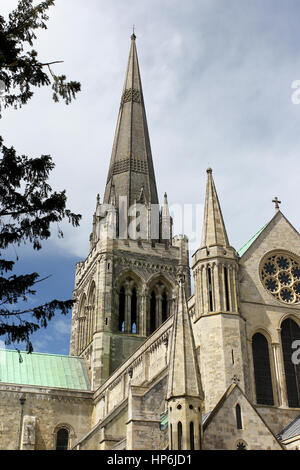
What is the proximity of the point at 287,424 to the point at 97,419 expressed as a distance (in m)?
17.0

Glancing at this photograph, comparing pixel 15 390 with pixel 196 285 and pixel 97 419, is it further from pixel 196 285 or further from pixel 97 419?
pixel 196 285

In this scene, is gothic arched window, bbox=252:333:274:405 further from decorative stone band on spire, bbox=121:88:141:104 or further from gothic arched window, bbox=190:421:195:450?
decorative stone band on spire, bbox=121:88:141:104

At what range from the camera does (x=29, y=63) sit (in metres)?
13.9

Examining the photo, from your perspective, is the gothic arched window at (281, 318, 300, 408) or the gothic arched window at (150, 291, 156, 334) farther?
the gothic arched window at (150, 291, 156, 334)

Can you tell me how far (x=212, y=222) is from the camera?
2641 cm

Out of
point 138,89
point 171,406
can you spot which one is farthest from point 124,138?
point 171,406

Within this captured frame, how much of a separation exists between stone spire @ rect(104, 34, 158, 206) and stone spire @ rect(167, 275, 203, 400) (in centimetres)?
2836

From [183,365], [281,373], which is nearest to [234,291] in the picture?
[281,373]

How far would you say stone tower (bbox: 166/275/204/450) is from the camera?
1895 centimetres

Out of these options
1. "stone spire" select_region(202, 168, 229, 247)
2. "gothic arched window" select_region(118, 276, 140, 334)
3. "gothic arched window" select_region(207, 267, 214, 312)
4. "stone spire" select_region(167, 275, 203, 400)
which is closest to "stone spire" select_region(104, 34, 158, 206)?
"gothic arched window" select_region(118, 276, 140, 334)

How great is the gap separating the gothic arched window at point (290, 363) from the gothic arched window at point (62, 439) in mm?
17336

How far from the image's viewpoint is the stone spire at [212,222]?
2588 centimetres

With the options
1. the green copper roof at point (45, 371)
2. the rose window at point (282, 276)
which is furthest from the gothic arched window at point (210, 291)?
the green copper roof at point (45, 371)

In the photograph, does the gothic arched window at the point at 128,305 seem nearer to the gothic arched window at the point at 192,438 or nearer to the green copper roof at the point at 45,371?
the green copper roof at the point at 45,371
